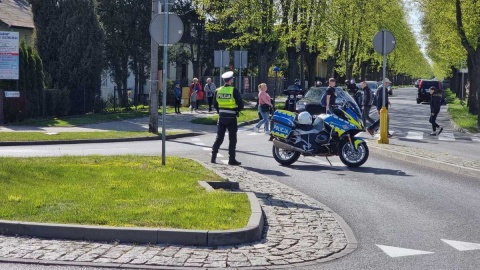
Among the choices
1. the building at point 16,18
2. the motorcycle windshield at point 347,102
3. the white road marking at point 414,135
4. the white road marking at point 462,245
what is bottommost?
the white road marking at point 414,135

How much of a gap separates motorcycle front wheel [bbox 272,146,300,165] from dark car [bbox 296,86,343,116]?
11.4 meters

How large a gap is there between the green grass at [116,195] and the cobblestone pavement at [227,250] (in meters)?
0.45

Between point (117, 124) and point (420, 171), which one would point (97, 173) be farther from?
point (117, 124)

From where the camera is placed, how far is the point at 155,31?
13820 millimetres

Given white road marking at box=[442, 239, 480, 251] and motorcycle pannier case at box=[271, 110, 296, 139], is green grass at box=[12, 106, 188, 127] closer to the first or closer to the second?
motorcycle pannier case at box=[271, 110, 296, 139]

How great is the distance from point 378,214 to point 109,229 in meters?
3.95

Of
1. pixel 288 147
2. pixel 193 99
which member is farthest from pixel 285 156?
pixel 193 99

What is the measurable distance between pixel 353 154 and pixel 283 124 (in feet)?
5.11

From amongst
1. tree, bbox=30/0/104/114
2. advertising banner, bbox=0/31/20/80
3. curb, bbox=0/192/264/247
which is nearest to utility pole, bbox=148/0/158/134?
advertising banner, bbox=0/31/20/80

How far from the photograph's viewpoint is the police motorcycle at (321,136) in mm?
15664

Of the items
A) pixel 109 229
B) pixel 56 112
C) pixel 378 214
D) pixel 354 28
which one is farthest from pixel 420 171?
pixel 354 28

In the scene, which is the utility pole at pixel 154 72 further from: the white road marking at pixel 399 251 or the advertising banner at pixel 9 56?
the white road marking at pixel 399 251

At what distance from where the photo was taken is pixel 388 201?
11477mm

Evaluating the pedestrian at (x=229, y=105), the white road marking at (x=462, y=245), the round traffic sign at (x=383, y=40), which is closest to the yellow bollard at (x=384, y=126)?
the round traffic sign at (x=383, y=40)
